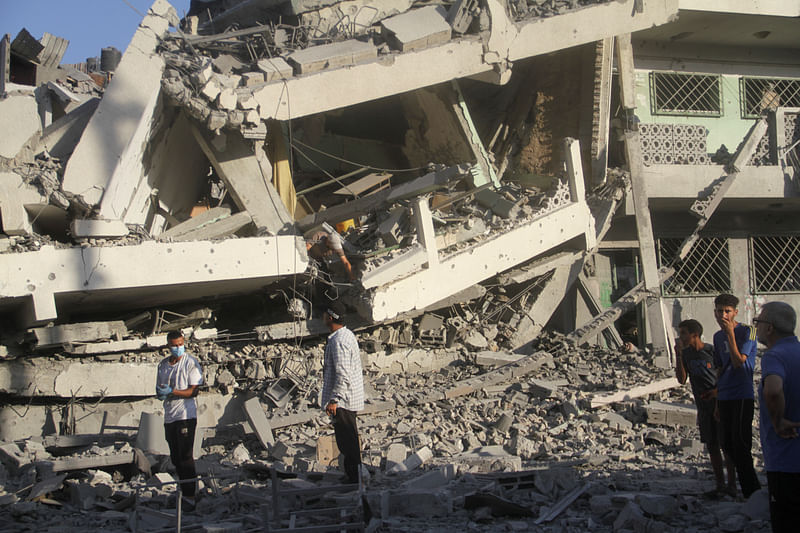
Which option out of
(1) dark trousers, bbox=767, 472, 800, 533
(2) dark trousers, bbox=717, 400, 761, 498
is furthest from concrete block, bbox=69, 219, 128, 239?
(1) dark trousers, bbox=767, 472, 800, 533

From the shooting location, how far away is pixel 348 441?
16.9ft

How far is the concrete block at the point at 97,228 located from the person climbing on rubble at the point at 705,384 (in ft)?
18.0

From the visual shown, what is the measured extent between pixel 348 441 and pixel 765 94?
41.4 ft

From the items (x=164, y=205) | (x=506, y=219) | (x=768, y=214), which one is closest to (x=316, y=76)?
(x=164, y=205)

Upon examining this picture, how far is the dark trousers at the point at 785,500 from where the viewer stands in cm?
321

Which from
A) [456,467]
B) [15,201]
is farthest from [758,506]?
[15,201]

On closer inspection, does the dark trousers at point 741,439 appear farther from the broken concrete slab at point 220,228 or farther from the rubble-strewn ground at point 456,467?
the broken concrete slab at point 220,228

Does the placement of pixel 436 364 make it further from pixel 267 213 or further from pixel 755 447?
pixel 755 447

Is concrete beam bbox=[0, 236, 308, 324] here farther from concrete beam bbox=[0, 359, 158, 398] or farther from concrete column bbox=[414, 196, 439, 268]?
concrete column bbox=[414, 196, 439, 268]

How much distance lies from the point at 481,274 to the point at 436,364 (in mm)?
1456

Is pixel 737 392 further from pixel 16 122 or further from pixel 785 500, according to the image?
pixel 16 122

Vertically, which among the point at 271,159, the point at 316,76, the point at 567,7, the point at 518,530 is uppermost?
the point at 567,7

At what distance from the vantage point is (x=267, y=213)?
343 inches

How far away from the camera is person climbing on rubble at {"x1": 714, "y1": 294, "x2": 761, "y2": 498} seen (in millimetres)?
4426
